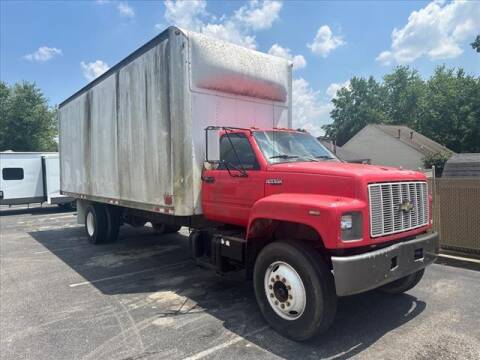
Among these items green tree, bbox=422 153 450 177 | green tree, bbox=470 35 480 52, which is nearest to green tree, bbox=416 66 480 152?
green tree, bbox=422 153 450 177

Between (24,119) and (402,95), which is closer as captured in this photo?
(24,119)

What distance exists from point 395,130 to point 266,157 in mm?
48004

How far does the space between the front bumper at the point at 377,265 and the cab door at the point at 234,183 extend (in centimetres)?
156

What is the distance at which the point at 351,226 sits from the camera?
13.0 ft

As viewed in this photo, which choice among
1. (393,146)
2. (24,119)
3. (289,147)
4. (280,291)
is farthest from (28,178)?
(393,146)

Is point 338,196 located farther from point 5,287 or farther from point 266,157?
point 5,287

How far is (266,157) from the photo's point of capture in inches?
204

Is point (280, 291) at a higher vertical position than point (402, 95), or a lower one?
lower

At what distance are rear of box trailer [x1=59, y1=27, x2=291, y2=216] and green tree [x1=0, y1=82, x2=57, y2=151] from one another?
34.6m

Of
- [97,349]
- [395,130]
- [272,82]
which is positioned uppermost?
[395,130]

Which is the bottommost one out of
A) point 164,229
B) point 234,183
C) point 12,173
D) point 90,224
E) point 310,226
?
point 164,229

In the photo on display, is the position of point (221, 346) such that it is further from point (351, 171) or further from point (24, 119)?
point (24, 119)

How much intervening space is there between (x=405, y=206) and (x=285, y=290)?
1.69 metres

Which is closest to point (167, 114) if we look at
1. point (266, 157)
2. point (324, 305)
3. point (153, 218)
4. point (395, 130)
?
point (266, 157)
